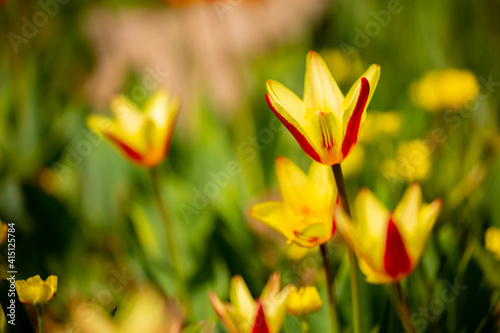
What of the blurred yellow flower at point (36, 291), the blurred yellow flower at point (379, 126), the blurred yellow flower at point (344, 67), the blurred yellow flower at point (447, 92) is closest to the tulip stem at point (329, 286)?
the blurred yellow flower at point (36, 291)

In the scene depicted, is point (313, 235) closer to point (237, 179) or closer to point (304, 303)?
point (304, 303)

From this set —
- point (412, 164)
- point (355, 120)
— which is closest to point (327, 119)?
point (355, 120)

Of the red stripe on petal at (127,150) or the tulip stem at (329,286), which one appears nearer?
Result: the tulip stem at (329,286)

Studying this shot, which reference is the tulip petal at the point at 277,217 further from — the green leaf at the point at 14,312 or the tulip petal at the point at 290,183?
the green leaf at the point at 14,312

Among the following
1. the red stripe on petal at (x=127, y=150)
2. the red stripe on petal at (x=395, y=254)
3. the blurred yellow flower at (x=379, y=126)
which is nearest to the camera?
the red stripe on petal at (x=395, y=254)

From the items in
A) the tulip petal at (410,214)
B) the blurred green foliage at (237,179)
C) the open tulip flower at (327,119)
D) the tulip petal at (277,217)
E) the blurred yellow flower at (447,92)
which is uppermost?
the open tulip flower at (327,119)

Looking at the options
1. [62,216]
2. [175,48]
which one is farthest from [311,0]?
[62,216]

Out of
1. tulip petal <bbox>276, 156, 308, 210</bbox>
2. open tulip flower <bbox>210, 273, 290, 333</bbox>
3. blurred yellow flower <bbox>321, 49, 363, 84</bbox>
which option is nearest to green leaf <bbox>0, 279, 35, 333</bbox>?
open tulip flower <bbox>210, 273, 290, 333</bbox>
